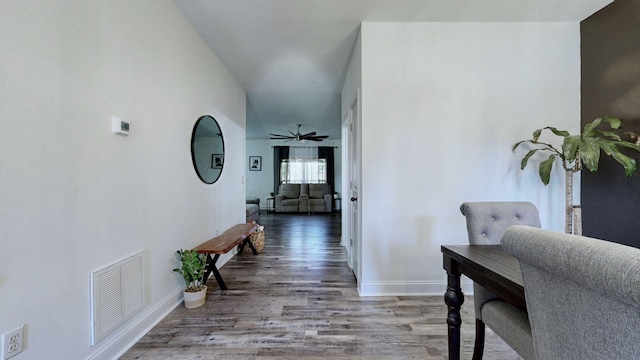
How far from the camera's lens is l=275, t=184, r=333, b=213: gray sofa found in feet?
26.5

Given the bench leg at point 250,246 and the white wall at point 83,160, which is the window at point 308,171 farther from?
the white wall at point 83,160

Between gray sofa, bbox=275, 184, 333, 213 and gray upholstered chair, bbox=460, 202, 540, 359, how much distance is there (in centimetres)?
660

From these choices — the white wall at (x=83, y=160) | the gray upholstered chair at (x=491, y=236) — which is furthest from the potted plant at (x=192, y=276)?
the gray upholstered chair at (x=491, y=236)

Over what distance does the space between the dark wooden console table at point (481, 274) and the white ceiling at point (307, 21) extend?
6.61 feet

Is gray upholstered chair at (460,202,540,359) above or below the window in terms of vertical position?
below

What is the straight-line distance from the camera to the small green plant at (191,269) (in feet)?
7.09

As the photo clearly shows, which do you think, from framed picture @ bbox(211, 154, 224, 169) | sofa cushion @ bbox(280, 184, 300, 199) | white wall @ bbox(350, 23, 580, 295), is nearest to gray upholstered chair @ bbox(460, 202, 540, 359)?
white wall @ bbox(350, 23, 580, 295)

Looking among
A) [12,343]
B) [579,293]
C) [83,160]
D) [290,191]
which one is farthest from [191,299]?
[290,191]

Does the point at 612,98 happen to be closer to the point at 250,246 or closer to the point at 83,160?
the point at 83,160

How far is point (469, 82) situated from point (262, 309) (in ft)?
9.02

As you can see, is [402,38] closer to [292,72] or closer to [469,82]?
[469,82]

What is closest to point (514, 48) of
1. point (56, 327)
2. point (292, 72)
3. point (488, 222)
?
point (488, 222)

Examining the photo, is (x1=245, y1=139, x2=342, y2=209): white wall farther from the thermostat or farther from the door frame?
the thermostat

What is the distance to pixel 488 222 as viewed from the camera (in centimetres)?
152
